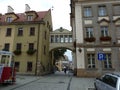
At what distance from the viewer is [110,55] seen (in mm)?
22719

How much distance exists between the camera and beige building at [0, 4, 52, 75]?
27641mm

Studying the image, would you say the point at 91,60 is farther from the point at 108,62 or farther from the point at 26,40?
the point at 26,40

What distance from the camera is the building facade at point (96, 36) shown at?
22484 millimetres

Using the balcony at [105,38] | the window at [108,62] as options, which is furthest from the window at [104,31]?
the window at [108,62]

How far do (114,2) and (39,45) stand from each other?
14.1m

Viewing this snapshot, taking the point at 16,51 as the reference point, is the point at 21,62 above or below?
below

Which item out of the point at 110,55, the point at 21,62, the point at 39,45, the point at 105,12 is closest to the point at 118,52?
the point at 110,55

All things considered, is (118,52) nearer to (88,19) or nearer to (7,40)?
(88,19)

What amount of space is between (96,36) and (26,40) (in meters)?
12.6

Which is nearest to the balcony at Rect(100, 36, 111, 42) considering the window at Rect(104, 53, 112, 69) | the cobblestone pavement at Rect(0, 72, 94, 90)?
the window at Rect(104, 53, 112, 69)

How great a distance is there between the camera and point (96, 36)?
76.9 ft

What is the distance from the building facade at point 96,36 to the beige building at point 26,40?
7.65 m

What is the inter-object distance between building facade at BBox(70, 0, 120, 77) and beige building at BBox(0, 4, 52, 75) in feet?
25.1

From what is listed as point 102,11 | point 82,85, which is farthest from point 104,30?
point 82,85
